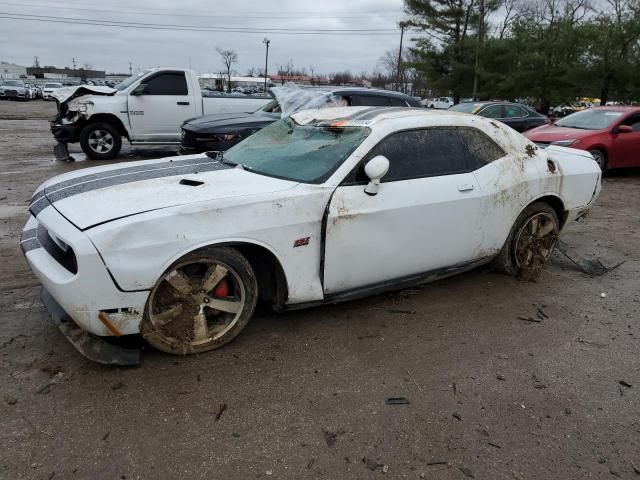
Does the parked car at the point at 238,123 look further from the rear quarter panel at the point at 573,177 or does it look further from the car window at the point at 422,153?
A: the car window at the point at 422,153

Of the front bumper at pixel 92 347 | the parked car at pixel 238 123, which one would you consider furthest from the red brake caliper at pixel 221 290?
the parked car at pixel 238 123

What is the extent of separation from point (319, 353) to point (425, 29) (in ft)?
133

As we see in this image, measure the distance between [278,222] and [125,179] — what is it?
116 cm

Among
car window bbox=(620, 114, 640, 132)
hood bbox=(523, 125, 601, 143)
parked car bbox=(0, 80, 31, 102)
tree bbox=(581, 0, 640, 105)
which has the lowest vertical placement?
hood bbox=(523, 125, 601, 143)

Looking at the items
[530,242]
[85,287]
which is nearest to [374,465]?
[85,287]

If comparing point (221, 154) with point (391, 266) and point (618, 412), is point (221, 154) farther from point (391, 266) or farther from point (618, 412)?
point (618, 412)

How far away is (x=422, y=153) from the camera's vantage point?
153 inches

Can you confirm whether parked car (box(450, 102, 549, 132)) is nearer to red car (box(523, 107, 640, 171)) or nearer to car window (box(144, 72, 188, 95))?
red car (box(523, 107, 640, 171))

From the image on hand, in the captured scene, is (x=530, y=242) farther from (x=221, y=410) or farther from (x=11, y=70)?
(x=11, y=70)

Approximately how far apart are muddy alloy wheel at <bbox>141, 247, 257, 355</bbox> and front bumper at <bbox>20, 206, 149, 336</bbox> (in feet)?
0.39

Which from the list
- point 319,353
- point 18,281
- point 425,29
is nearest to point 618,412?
point 319,353

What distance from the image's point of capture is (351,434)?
8.52 feet

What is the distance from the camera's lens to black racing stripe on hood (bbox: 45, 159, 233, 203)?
3.36m

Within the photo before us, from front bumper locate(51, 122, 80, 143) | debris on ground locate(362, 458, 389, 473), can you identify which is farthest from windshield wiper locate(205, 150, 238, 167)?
front bumper locate(51, 122, 80, 143)
